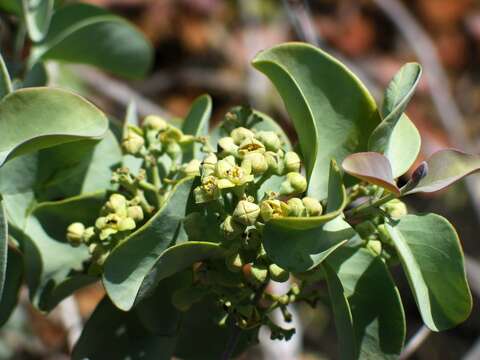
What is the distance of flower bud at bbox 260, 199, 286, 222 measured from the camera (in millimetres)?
1016

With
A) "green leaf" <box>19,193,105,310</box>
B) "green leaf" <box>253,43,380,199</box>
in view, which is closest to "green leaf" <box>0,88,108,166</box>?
"green leaf" <box>19,193,105,310</box>

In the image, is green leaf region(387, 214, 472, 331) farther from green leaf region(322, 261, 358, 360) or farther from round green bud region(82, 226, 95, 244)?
round green bud region(82, 226, 95, 244)

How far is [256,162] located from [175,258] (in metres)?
0.18

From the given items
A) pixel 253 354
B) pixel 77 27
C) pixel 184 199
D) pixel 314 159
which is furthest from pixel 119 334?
pixel 253 354

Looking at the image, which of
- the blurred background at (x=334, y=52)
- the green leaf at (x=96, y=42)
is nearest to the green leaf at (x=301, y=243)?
the green leaf at (x=96, y=42)

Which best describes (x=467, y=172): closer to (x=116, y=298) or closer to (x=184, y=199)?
(x=184, y=199)

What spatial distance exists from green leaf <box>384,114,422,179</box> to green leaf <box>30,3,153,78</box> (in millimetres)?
660

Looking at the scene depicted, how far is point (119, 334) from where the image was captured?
131cm

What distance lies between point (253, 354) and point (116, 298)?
2.69 m

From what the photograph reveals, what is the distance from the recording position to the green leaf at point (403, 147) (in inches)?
45.9

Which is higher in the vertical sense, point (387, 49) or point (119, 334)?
point (119, 334)

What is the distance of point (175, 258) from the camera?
3.43ft

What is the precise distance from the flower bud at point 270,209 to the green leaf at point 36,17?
68 centimetres

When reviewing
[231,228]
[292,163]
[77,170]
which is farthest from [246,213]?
[77,170]
